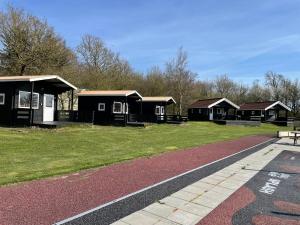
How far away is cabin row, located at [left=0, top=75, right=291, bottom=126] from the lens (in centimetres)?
2120

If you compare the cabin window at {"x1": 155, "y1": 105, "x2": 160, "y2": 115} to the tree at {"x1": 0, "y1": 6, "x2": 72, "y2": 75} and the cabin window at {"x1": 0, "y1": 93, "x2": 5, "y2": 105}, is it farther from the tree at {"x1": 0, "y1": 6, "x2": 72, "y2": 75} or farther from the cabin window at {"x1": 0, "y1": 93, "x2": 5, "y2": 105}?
the cabin window at {"x1": 0, "y1": 93, "x2": 5, "y2": 105}

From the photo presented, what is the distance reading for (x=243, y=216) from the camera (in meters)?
6.25

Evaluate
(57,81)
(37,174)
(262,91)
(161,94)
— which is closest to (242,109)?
(161,94)

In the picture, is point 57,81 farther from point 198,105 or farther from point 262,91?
point 262,91

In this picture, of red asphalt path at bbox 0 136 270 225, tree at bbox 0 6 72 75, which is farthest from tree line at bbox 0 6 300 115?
red asphalt path at bbox 0 136 270 225

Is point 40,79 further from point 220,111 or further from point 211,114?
point 220,111

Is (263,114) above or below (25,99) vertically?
below

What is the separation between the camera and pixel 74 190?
7414 mm

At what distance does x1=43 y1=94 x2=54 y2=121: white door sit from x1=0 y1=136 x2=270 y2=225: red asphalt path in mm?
14390

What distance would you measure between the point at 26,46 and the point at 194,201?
33.5 m

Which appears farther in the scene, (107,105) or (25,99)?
(107,105)

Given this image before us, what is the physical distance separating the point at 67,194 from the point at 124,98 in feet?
77.2

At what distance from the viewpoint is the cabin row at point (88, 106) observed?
2120cm

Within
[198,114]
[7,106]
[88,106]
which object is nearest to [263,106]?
[198,114]
